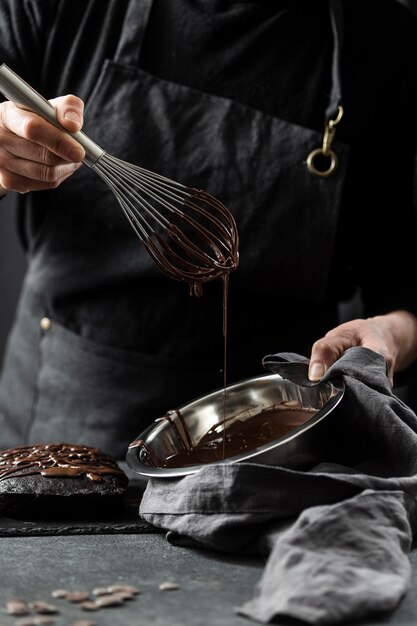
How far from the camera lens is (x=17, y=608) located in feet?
2.56

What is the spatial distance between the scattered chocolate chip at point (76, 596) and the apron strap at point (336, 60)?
0.92 m

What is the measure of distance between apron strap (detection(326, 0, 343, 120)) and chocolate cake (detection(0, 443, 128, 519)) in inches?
27.9

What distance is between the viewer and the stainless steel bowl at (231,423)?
3.67 ft

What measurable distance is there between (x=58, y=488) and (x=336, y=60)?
2.77ft

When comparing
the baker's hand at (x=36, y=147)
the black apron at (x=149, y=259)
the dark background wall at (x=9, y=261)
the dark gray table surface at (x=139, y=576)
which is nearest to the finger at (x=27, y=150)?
the baker's hand at (x=36, y=147)

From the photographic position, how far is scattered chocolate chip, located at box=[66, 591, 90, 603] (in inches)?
31.9

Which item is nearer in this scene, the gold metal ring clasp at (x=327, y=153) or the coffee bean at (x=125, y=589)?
the coffee bean at (x=125, y=589)

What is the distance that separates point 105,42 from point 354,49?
420 mm

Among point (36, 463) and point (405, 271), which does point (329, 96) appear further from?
point (36, 463)

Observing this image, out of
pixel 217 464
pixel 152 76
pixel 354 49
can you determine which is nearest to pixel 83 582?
pixel 217 464

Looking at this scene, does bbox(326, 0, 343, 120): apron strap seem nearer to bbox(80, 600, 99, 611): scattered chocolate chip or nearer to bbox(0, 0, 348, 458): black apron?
bbox(0, 0, 348, 458): black apron

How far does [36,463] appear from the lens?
111cm

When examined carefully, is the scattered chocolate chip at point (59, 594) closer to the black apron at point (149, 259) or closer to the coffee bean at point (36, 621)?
the coffee bean at point (36, 621)

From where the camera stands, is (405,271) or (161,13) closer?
(161,13)
